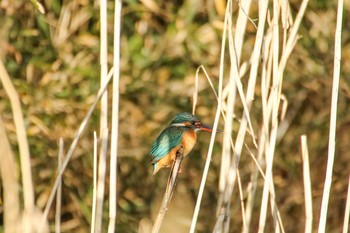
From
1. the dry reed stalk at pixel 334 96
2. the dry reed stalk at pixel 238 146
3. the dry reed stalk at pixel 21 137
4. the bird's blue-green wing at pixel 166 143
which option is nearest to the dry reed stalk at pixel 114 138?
the dry reed stalk at pixel 238 146

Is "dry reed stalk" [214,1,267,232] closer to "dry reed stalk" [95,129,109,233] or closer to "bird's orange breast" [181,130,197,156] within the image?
"dry reed stalk" [95,129,109,233]

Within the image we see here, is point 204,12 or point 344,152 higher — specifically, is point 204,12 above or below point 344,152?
above

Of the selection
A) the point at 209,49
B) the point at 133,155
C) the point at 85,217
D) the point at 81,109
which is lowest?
the point at 85,217

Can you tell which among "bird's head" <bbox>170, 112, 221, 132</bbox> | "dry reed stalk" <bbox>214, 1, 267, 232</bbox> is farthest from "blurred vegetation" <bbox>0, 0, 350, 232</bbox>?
"dry reed stalk" <bbox>214, 1, 267, 232</bbox>

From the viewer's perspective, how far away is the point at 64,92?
4.40m

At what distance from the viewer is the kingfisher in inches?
125

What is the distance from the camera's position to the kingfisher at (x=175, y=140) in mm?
3182

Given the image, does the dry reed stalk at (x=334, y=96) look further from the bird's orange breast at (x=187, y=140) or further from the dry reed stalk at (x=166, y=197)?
the bird's orange breast at (x=187, y=140)

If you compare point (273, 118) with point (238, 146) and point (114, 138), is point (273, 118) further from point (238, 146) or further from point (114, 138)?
point (114, 138)

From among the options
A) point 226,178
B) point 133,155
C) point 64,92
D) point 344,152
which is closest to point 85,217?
point 133,155

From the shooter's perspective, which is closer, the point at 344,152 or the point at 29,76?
the point at 29,76

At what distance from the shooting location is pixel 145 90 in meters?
4.72

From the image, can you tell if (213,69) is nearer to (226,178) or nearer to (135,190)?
(135,190)

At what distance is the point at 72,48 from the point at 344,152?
198cm
